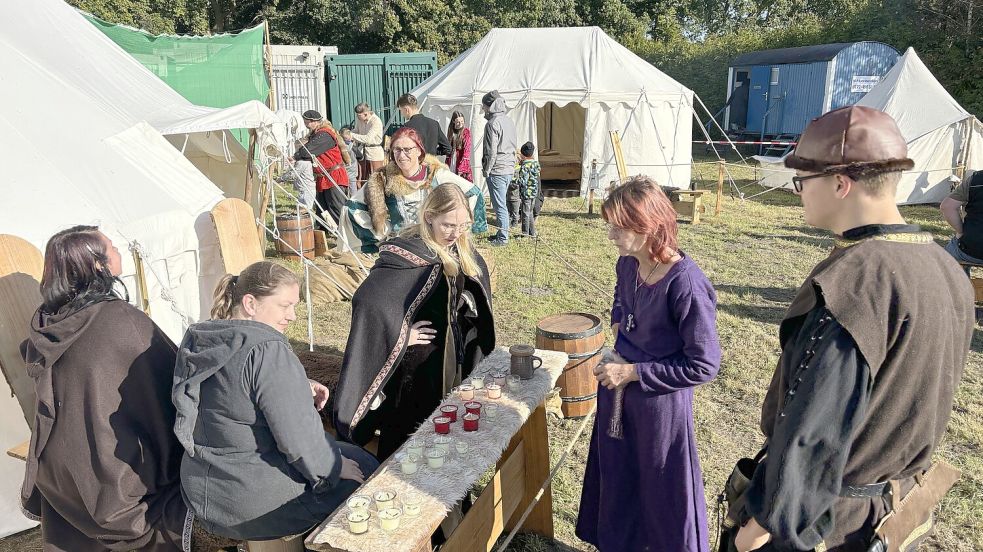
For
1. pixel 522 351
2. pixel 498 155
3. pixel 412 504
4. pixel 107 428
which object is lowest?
pixel 412 504

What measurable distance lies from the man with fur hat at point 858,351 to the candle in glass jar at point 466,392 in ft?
4.52

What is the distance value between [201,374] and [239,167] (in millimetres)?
7480

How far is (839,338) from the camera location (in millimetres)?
1431

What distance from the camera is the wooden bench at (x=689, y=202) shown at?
34.1 ft

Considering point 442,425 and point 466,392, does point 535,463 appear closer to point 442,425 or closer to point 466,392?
point 466,392

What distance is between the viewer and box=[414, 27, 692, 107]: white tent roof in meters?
11.5

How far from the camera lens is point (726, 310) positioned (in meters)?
6.44

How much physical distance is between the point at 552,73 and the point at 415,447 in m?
10.3

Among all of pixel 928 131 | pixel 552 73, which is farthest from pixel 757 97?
pixel 552 73

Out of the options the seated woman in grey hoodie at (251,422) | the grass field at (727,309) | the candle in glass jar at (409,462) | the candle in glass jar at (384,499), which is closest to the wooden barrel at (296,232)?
the grass field at (727,309)

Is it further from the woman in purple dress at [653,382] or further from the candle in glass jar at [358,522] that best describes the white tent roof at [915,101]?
the candle in glass jar at [358,522]

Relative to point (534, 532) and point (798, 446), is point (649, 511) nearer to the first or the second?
point (534, 532)

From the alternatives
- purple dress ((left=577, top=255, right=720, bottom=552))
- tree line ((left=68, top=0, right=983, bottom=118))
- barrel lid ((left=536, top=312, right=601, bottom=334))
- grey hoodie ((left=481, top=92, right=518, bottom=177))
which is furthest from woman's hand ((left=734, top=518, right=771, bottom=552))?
tree line ((left=68, top=0, right=983, bottom=118))

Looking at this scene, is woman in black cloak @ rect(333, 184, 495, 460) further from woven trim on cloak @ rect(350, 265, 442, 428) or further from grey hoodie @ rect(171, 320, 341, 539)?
grey hoodie @ rect(171, 320, 341, 539)
